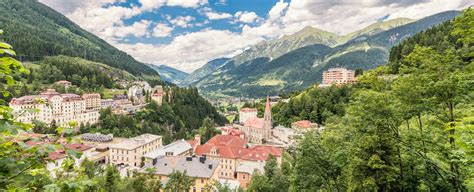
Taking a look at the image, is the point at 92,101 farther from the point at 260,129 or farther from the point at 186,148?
the point at 260,129

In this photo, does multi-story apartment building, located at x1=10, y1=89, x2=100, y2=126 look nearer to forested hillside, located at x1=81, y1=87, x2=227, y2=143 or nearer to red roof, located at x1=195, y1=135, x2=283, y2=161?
forested hillside, located at x1=81, y1=87, x2=227, y2=143

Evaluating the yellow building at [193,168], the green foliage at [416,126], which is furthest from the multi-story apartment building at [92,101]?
the green foliage at [416,126]

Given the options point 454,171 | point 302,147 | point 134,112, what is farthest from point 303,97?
point 454,171

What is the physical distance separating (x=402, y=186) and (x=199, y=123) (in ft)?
387

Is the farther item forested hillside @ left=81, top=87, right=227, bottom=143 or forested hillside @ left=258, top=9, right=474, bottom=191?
forested hillside @ left=81, top=87, right=227, bottom=143

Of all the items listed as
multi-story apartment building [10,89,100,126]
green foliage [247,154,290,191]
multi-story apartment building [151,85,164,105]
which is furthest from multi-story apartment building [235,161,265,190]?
multi-story apartment building [151,85,164,105]

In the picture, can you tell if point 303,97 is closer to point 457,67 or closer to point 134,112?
point 134,112

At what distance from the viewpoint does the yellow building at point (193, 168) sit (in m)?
48.6

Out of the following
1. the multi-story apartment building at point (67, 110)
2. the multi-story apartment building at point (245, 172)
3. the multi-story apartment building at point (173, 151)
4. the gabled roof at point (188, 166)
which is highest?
the multi-story apartment building at point (67, 110)

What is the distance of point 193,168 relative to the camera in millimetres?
50219

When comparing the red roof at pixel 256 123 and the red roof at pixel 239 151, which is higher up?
the red roof at pixel 256 123

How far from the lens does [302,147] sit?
73.0 feet

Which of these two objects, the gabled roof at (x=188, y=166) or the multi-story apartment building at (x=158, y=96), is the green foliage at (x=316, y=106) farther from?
the multi-story apartment building at (x=158, y=96)

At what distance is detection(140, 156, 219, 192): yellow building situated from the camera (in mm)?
48625
